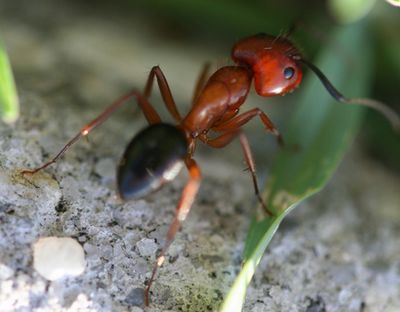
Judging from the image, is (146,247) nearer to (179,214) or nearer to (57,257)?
(179,214)

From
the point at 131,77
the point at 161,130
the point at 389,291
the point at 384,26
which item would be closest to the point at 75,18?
the point at 131,77

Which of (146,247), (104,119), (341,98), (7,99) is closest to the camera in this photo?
(7,99)

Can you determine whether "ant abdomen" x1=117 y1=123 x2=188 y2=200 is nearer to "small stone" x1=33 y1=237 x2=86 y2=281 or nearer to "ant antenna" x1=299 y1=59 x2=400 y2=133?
"small stone" x1=33 y1=237 x2=86 y2=281

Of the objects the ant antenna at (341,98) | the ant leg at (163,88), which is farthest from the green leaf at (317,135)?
the ant leg at (163,88)

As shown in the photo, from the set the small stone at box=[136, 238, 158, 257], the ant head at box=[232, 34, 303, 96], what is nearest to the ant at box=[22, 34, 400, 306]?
the ant head at box=[232, 34, 303, 96]

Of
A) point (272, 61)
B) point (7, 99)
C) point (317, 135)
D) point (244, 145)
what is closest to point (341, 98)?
point (317, 135)

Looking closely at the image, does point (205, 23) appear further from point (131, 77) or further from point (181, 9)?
point (131, 77)

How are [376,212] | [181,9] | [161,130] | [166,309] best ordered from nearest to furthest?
[166,309]
[161,130]
[376,212]
[181,9]
